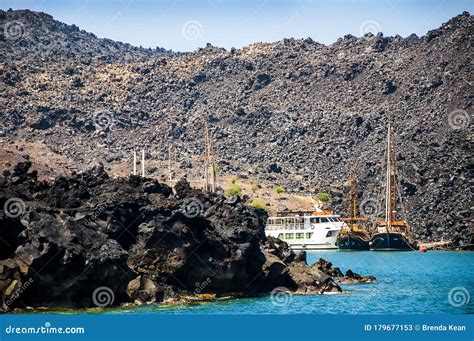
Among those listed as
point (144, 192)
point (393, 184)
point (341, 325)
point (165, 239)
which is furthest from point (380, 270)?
point (393, 184)

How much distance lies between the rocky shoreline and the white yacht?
73.3m

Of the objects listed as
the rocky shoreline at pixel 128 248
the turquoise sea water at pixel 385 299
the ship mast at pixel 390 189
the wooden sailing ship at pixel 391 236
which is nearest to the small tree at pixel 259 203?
the wooden sailing ship at pixel 391 236

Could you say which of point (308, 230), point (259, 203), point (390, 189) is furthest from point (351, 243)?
point (259, 203)

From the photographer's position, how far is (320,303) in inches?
2638

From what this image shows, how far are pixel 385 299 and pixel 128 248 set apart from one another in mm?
19350

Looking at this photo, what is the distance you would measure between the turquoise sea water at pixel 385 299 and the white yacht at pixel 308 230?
37.3 metres

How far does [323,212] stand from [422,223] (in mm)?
28662

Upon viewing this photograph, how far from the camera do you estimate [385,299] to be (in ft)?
239

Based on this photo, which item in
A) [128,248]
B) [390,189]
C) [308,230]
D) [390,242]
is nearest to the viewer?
[128,248]

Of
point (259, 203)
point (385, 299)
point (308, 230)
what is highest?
point (259, 203)

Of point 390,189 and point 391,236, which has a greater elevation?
point 390,189

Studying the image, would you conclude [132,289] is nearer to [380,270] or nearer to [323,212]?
[380,270]

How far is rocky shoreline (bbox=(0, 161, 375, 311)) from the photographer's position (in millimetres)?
58875

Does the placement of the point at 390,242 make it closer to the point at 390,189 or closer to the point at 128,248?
the point at 390,189
